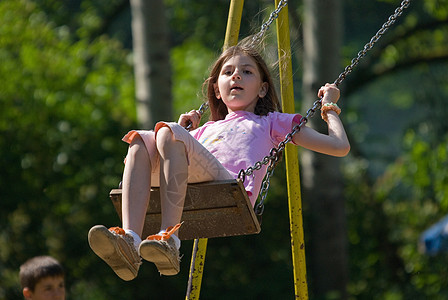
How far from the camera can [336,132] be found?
177 inches

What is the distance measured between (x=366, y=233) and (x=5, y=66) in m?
4.60

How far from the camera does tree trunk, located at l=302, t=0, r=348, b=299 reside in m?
9.41

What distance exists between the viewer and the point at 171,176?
4.05 m

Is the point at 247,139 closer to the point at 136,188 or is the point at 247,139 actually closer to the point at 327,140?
the point at 327,140

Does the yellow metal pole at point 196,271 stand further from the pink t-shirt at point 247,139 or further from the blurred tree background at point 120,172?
the blurred tree background at point 120,172

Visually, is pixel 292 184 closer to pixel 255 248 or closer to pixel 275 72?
pixel 275 72

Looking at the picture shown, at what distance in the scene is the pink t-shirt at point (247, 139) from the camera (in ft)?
14.7

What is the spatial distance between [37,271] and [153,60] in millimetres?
3853

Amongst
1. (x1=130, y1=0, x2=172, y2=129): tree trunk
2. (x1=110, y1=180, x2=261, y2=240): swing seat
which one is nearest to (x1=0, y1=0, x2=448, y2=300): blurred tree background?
(x1=130, y1=0, x2=172, y2=129): tree trunk

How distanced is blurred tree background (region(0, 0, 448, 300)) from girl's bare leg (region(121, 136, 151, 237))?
213cm

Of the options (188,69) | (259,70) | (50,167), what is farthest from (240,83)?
(188,69)

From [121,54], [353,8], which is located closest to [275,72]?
[121,54]

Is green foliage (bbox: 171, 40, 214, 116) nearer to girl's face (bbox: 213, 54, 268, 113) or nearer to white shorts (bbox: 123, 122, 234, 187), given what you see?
girl's face (bbox: 213, 54, 268, 113)

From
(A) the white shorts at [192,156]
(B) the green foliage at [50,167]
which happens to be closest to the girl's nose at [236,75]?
(A) the white shorts at [192,156]
